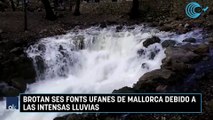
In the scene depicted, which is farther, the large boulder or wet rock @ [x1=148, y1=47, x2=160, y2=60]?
wet rock @ [x1=148, y1=47, x2=160, y2=60]

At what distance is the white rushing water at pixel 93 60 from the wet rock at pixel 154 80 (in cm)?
237

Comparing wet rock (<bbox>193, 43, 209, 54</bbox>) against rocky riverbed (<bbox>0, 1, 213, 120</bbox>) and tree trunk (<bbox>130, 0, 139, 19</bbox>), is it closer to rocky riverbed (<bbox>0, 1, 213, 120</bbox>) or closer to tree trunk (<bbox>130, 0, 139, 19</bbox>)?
rocky riverbed (<bbox>0, 1, 213, 120</bbox>)

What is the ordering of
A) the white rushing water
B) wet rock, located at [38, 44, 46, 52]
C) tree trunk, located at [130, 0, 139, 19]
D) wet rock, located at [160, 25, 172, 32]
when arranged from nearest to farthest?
the white rushing water < wet rock, located at [38, 44, 46, 52] < wet rock, located at [160, 25, 172, 32] < tree trunk, located at [130, 0, 139, 19]

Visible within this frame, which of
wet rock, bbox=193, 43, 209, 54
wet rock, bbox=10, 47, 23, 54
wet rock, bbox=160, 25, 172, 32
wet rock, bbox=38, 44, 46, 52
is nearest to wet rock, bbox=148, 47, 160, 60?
wet rock, bbox=193, 43, 209, 54

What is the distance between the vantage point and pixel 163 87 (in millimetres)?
13945

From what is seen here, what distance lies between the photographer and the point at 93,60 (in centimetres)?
2030

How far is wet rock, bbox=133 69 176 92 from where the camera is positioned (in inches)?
562

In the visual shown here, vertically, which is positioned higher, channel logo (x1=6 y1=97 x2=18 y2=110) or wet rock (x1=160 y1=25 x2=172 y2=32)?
wet rock (x1=160 y1=25 x2=172 y2=32)

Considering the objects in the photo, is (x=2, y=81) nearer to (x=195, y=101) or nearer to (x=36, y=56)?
(x=36, y=56)

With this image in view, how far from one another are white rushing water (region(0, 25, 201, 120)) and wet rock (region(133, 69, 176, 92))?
2.37m

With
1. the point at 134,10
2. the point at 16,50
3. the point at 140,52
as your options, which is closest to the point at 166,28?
the point at 140,52

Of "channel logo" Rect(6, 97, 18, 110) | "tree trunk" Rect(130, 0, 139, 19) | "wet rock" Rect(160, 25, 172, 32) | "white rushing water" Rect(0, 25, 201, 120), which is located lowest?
"channel logo" Rect(6, 97, 18, 110)

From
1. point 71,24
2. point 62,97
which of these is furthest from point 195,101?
point 71,24

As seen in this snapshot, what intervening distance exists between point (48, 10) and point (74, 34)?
17.9ft
